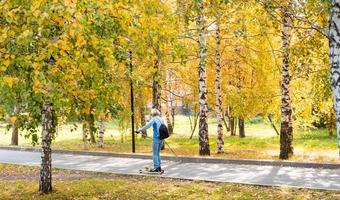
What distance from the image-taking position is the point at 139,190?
36.2ft

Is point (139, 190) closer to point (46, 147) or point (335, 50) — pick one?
point (46, 147)

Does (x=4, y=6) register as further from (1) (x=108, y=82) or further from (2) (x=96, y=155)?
(2) (x=96, y=155)

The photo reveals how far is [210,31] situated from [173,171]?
23.5 ft

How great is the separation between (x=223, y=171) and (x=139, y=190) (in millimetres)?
3716

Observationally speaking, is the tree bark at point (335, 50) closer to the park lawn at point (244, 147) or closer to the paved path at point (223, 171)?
the paved path at point (223, 171)

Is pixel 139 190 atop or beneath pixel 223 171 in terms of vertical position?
beneath

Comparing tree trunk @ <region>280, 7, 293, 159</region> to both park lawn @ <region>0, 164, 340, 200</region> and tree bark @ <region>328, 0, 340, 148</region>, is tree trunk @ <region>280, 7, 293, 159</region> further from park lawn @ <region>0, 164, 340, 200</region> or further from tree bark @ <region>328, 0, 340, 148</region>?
tree bark @ <region>328, 0, 340, 148</region>

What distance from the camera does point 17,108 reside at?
957 cm

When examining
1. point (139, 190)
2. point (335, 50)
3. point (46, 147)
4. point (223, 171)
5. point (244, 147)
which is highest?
point (335, 50)

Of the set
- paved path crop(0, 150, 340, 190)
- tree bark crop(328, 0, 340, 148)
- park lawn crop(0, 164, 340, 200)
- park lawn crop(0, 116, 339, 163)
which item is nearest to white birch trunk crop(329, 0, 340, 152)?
tree bark crop(328, 0, 340, 148)

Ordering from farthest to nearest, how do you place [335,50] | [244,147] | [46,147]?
[244,147] < [46,147] < [335,50]

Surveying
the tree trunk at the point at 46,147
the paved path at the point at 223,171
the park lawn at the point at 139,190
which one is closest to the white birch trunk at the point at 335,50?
the park lawn at the point at 139,190

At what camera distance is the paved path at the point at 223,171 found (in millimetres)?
11727

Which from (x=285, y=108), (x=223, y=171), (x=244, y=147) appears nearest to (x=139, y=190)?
(x=223, y=171)
